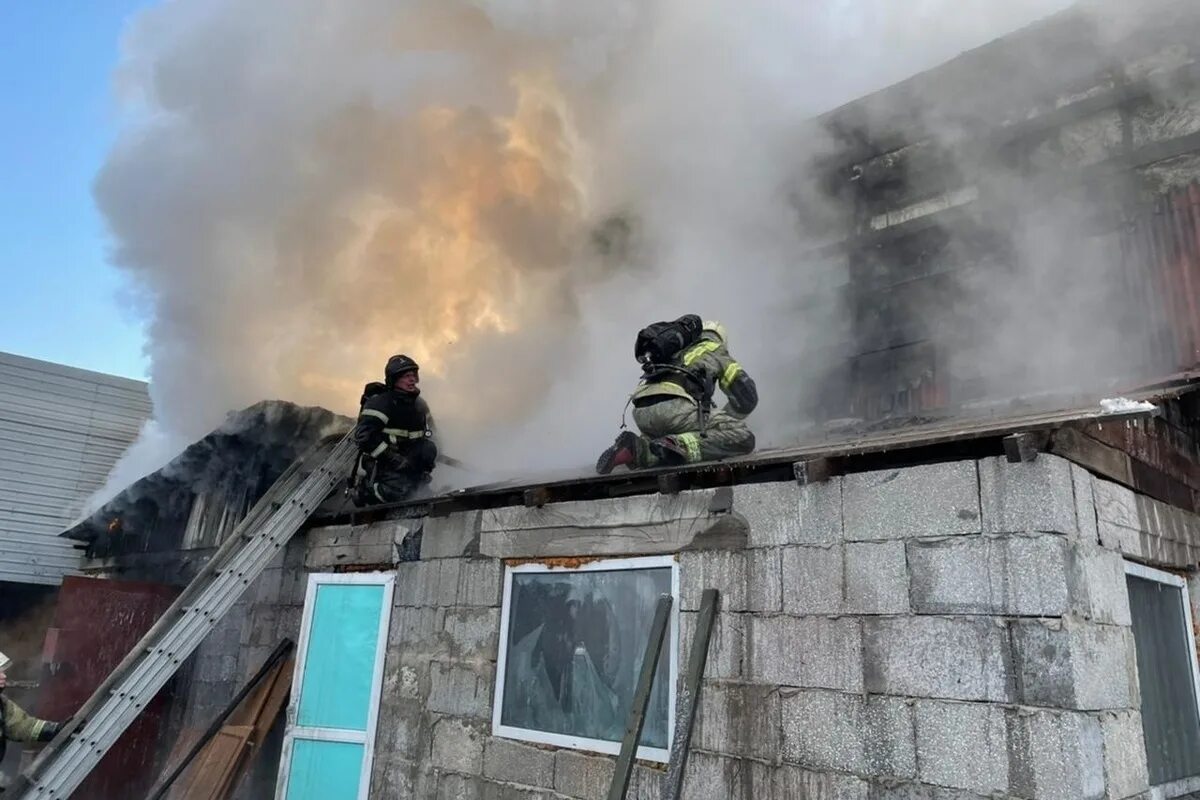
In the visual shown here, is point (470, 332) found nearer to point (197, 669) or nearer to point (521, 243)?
point (521, 243)

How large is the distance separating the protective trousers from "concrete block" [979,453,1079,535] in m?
1.85

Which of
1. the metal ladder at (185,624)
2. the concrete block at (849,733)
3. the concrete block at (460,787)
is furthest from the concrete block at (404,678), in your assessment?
the concrete block at (849,733)

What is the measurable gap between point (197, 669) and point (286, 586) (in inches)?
60.4

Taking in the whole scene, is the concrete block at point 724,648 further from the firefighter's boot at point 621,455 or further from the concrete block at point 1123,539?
the concrete block at point 1123,539

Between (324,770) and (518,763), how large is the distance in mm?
2071

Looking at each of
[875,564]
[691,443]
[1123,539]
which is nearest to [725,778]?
[875,564]

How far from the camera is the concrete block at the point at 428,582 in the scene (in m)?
5.90

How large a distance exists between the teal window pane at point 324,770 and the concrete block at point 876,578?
4071 mm

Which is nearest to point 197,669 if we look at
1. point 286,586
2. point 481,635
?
point 286,586

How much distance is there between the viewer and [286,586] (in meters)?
7.25

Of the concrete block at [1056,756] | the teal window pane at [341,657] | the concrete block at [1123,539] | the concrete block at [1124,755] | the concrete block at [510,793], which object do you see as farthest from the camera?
the teal window pane at [341,657]

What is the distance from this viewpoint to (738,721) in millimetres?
4152

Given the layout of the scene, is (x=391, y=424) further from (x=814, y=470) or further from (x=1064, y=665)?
(x=1064, y=665)

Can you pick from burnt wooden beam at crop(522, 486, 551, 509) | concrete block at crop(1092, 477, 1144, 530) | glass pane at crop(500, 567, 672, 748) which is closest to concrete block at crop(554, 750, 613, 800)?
glass pane at crop(500, 567, 672, 748)
